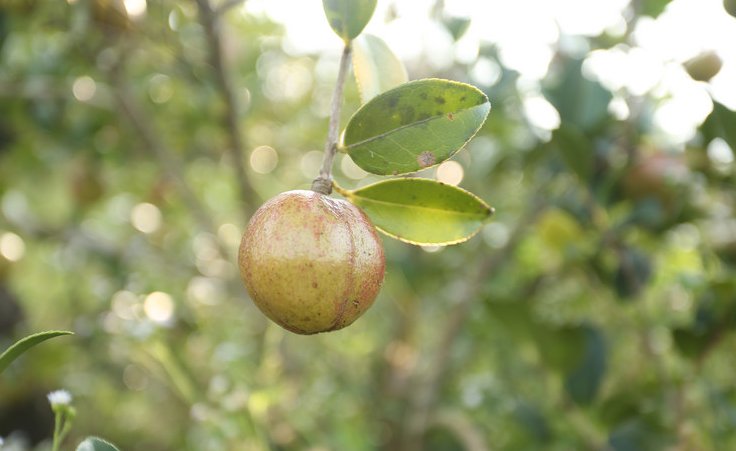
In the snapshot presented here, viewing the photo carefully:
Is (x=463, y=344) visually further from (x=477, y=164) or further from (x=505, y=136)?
(x=505, y=136)

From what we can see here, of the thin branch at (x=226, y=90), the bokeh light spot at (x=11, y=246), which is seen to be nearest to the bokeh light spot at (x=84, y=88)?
the thin branch at (x=226, y=90)

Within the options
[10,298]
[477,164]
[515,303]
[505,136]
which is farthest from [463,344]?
[10,298]

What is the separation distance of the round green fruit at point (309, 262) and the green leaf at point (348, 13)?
0.59 ft

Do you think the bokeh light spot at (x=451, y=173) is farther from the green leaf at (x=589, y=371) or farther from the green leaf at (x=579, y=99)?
the green leaf at (x=589, y=371)

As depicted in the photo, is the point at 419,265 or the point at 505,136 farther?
the point at 505,136

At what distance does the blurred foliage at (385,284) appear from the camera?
4.27ft

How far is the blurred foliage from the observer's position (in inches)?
51.3

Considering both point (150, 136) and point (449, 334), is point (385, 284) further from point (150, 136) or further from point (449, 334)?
point (150, 136)

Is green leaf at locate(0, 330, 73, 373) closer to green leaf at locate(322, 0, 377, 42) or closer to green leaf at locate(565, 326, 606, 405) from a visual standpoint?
green leaf at locate(322, 0, 377, 42)

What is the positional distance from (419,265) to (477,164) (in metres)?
0.59

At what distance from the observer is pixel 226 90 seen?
150cm

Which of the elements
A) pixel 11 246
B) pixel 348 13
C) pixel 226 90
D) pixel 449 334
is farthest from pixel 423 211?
pixel 11 246

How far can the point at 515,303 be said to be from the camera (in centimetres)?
126

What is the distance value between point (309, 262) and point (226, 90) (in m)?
1.08
